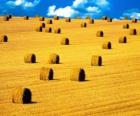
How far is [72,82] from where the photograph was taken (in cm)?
1667

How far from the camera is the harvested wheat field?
42.3 ft

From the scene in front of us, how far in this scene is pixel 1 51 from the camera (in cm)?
2542

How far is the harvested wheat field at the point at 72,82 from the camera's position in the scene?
1290 centimetres

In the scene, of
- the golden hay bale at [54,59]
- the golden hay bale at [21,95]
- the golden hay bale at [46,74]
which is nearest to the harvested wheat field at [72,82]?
the golden hay bale at [21,95]

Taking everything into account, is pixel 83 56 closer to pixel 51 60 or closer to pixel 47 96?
pixel 51 60

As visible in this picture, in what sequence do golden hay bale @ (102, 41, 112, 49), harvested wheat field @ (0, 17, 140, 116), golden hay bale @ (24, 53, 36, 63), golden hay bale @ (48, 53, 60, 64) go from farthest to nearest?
1. golden hay bale @ (102, 41, 112, 49)
2. golden hay bale @ (24, 53, 36, 63)
3. golden hay bale @ (48, 53, 60, 64)
4. harvested wheat field @ (0, 17, 140, 116)

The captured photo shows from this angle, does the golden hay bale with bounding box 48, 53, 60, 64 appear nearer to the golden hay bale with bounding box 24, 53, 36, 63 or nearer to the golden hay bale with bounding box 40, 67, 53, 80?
the golden hay bale with bounding box 24, 53, 36, 63

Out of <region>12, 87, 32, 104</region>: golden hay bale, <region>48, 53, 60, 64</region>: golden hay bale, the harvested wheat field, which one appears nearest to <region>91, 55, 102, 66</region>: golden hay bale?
the harvested wheat field

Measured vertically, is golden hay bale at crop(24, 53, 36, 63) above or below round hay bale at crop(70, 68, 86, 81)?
above

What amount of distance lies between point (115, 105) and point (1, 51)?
13.0m

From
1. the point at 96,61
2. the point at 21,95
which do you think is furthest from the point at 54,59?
the point at 21,95

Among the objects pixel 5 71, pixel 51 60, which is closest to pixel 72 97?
pixel 5 71

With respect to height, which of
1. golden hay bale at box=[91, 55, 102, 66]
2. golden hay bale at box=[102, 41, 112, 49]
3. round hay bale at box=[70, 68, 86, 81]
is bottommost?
round hay bale at box=[70, 68, 86, 81]

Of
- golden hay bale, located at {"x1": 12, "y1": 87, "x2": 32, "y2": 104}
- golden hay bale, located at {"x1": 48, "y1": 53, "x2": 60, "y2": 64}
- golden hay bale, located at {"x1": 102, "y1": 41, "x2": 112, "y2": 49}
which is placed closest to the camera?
golden hay bale, located at {"x1": 12, "y1": 87, "x2": 32, "y2": 104}
